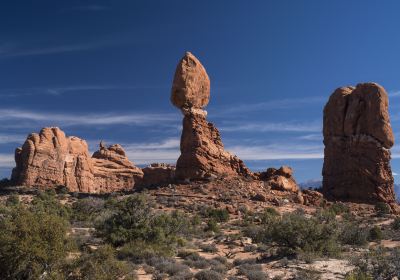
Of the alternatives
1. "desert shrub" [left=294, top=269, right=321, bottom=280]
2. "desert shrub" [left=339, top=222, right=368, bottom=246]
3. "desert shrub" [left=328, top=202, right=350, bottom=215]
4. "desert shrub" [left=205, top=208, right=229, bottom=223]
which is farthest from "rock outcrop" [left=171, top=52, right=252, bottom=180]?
"desert shrub" [left=294, top=269, right=321, bottom=280]

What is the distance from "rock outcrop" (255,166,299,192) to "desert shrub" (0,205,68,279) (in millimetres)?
31315

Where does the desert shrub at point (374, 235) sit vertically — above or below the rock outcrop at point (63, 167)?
below

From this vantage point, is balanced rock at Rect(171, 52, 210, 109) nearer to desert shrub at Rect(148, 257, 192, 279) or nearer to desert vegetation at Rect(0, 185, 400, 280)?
desert vegetation at Rect(0, 185, 400, 280)

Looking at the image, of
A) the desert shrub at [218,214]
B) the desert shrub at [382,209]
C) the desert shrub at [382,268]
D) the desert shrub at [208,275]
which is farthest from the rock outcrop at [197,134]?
the desert shrub at [382,268]

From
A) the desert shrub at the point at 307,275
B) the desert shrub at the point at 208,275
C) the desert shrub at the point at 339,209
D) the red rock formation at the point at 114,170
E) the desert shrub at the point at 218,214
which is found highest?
the red rock formation at the point at 114,170

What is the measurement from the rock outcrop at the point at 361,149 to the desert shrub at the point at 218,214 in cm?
1811

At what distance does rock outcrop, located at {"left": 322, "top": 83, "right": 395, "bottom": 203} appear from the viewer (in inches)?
1679

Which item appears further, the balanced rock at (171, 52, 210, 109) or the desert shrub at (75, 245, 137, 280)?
the balanced rock at (171, 52, 210, 109)

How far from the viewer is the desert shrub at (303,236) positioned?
1628cm

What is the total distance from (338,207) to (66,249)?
28902 millimetres

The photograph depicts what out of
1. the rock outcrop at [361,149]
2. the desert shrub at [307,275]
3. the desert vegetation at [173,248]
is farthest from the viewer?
the rock outcrop at [361,149]

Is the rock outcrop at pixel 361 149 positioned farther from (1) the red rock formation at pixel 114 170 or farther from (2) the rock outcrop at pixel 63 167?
(1) the red rock formation at pixel 114 170

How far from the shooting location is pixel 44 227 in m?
10.9

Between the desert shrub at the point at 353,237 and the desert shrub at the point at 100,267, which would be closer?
the desert shrub at the point at 100,267
